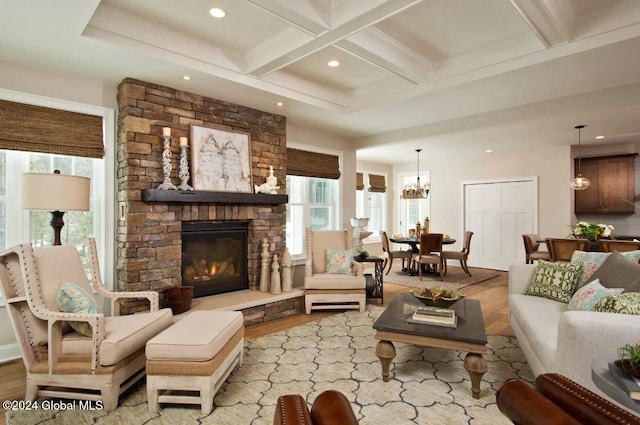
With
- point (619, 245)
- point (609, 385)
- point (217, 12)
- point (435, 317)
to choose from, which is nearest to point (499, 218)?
point (619, 245)

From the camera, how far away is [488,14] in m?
2.66

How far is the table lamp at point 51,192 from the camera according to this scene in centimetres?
234

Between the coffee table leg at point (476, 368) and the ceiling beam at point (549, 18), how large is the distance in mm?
2294

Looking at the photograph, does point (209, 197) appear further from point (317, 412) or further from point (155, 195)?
point (317, 412)

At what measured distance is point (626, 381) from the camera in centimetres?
126

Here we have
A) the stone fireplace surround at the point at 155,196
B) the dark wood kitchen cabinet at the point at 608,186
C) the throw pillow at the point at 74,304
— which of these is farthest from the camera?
the dark wood kitchen cabinet at the point at 608,186

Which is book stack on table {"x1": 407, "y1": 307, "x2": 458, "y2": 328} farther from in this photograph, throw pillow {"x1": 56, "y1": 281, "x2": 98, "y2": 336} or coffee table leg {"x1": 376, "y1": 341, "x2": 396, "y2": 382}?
throw pillow {"x1": 56, "y1": 281, "x2": 98, "y2": 336}

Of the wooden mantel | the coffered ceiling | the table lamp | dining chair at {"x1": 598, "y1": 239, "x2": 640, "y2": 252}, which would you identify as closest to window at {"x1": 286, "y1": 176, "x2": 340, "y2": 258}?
the wooden mantel

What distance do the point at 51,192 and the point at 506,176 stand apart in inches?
300

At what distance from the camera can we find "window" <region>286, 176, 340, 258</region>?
5.34 metres

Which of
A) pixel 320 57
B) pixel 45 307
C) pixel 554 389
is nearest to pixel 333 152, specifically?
pixel 320 57

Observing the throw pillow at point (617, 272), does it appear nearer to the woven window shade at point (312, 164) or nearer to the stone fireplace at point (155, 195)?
the stone fireplace at point (155, 195)

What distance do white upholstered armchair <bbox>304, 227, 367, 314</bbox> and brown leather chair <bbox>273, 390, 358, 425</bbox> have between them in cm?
326

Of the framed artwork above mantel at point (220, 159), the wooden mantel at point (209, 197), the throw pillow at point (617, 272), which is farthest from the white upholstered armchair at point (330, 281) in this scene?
the throw pillow at point (617, 272)
